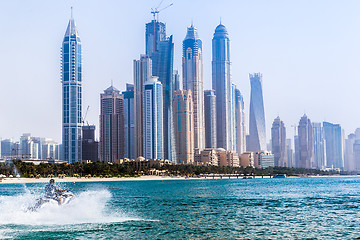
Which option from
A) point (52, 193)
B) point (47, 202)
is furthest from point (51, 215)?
point (52, 193)

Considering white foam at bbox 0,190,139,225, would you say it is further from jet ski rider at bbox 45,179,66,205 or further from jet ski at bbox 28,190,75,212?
jet ski rider at bbox 45,179,66,205

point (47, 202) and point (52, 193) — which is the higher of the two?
point (52, 193)

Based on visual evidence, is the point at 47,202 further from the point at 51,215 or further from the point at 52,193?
the point at 51,215

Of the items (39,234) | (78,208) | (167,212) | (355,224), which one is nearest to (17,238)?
(39,234)

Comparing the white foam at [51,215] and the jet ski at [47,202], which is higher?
the jet ski at [47,202]

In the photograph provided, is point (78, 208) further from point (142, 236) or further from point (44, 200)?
point (142, 236)

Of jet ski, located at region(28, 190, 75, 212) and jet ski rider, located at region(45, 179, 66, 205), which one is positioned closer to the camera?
jet ski, located at region(28, 190, 75, 212)

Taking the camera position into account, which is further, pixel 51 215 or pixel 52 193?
pixel 52 193

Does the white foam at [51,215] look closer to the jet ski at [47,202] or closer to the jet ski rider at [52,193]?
the jet ski at [47,202]

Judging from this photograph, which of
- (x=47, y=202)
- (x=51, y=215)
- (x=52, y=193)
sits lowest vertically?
(x=51, y=215)

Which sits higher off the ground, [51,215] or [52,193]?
[52,193]

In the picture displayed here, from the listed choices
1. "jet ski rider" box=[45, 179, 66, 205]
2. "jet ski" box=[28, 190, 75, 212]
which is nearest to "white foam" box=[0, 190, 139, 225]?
"jet ski" box=[28, 190, 75, 212]

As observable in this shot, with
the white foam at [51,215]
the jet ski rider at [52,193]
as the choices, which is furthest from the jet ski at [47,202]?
the white foam at [51,215]

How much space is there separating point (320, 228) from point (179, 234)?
53.1ft
